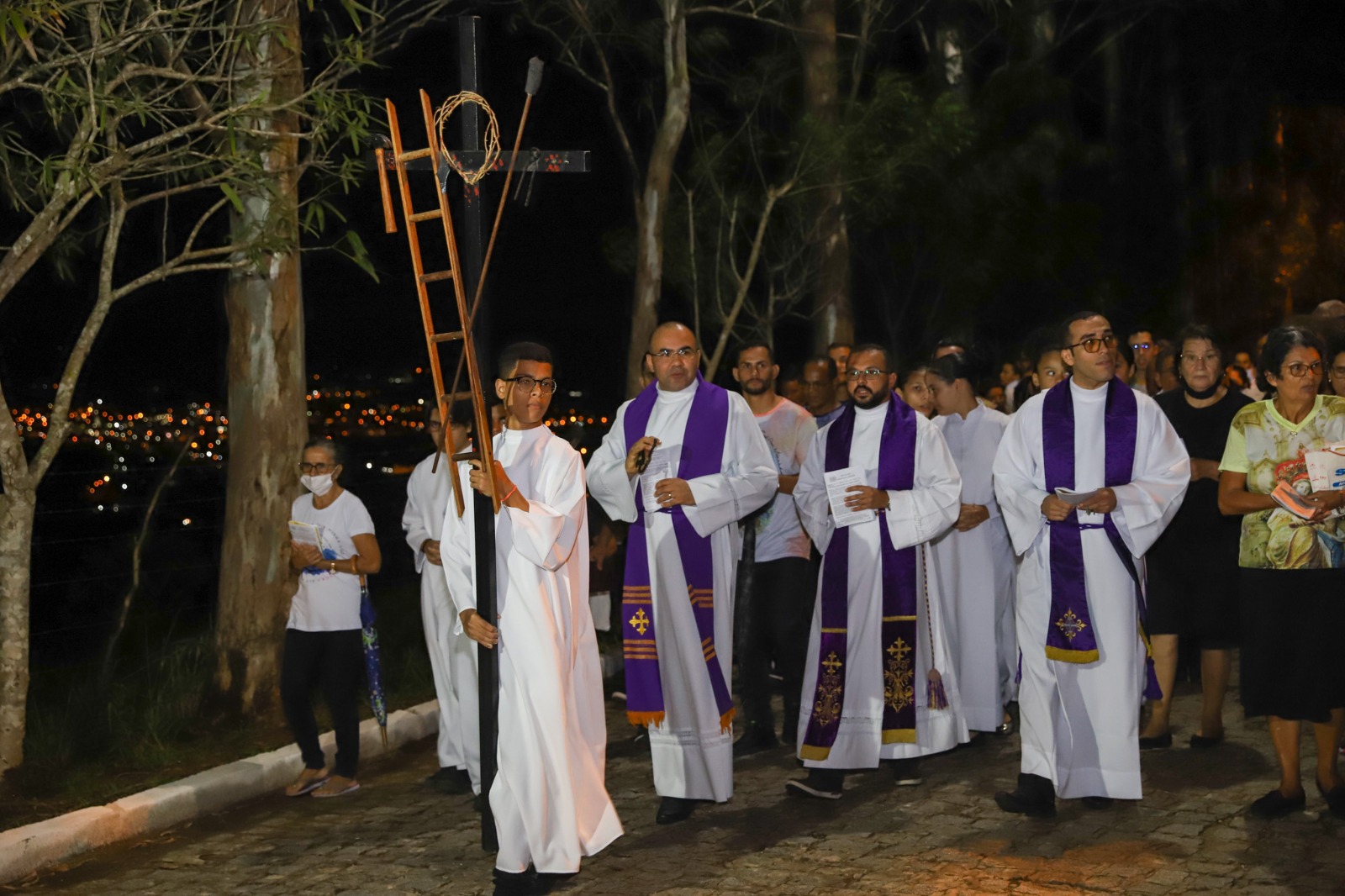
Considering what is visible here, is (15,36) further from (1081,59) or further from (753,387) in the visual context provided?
(1081,59)

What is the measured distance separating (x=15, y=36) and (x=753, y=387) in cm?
411

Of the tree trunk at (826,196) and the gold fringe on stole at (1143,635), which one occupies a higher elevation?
the tree trunk at (826,196)

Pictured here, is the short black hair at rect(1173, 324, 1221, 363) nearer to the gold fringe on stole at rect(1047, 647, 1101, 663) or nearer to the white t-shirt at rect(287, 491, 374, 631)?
the gold fringe on stole at rect(1047, 647, 1101, 663)

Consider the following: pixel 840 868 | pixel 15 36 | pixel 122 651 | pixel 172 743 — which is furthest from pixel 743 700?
pixel 122 651

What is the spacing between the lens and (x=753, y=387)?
9.24m

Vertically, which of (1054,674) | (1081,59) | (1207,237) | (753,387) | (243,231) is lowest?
(1054,674)

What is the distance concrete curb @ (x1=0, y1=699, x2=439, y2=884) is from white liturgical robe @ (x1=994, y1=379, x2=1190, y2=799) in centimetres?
Result: 358

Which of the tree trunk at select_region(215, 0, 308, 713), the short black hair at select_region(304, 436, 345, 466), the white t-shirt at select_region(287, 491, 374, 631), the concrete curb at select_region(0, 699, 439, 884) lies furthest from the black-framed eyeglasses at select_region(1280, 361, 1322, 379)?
the tree trunk at select_region(215, 0, 308, 713)

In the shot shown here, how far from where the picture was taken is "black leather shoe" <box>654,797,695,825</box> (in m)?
7.31

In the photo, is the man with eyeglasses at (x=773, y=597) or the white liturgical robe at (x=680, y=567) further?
the man with eyeglasses at (x=773, y=597)

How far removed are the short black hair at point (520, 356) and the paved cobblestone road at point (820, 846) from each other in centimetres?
198

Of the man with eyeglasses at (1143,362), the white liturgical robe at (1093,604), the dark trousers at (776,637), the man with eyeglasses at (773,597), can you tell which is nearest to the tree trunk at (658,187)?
the man with eyeglasses at (1143,362)

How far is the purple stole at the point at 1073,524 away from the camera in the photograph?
287 inches

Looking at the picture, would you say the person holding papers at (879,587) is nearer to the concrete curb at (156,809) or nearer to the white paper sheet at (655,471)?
the white paper sheet at (655,471)
